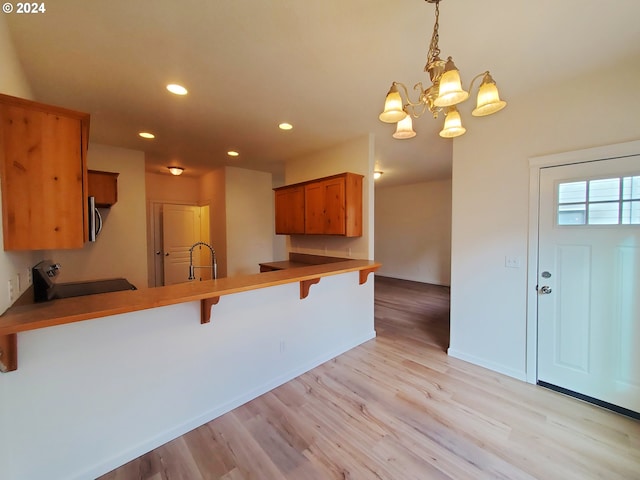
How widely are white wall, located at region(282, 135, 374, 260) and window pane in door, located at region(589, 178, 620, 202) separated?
2112mm

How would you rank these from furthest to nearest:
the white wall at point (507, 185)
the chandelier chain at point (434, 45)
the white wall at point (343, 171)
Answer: the white wall at point (343, 171)
the white wall at point (507, 185)
the chandelier chain at point (434, 45)

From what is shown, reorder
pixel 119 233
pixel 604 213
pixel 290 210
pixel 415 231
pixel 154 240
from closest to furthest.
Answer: pixel 604 213 → pixel 119 233 → pixel 290 210 → pixel 154 240 → pixel 415 231

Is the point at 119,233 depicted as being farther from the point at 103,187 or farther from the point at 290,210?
the point at 290,210

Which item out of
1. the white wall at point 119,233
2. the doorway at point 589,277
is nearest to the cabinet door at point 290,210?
the white wall at point 119,233

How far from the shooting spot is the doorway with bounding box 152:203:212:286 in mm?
5969

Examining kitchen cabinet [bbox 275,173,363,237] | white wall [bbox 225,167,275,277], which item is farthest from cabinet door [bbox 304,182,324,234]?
white wall [bbox 225,167,275,277]

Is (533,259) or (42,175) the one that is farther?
(533,259)

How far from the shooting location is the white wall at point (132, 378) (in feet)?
4.68

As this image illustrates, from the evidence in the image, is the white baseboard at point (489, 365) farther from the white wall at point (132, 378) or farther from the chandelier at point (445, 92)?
the chandelier at point (445, 92)

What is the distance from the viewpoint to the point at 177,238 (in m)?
6.14

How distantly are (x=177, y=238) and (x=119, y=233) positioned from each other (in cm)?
214

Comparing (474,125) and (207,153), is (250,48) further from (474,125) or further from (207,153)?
(207,153)

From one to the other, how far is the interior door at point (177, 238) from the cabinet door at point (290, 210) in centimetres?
298

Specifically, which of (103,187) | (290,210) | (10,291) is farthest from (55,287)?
(290,210)
